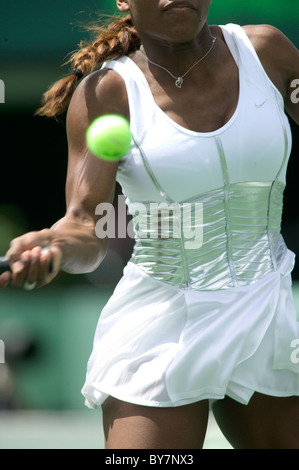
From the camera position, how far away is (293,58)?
8.50ft

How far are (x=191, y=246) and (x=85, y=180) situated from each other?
35cm

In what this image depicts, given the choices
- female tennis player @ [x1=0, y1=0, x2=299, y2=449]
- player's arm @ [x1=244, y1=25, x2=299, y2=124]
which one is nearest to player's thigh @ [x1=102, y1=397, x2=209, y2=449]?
female tennis player @ [x1=0, y1=0, x2=299, y2=449]

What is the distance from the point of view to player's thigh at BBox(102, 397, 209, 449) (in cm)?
223

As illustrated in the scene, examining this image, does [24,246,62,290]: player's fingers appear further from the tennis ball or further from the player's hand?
the tennis ball

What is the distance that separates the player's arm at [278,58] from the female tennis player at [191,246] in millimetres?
43

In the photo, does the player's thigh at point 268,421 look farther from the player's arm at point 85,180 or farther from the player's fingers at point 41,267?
the player's fingers at point 41,267

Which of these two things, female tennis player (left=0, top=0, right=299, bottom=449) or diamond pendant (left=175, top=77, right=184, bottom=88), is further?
diamond pendant (left=175, top=77, right=184, bottom=88)

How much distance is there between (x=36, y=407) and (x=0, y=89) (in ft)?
8.21

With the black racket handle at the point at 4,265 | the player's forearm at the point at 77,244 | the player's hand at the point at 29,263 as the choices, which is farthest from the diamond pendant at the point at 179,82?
the black racket handle at the point at 4,265

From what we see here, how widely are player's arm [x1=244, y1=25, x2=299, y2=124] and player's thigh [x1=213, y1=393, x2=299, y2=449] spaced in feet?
3.01

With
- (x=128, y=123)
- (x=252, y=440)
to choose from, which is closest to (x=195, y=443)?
(x=252, y=440)

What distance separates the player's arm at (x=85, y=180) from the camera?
229cm

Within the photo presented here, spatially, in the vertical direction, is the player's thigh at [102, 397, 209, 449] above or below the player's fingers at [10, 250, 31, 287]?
below
